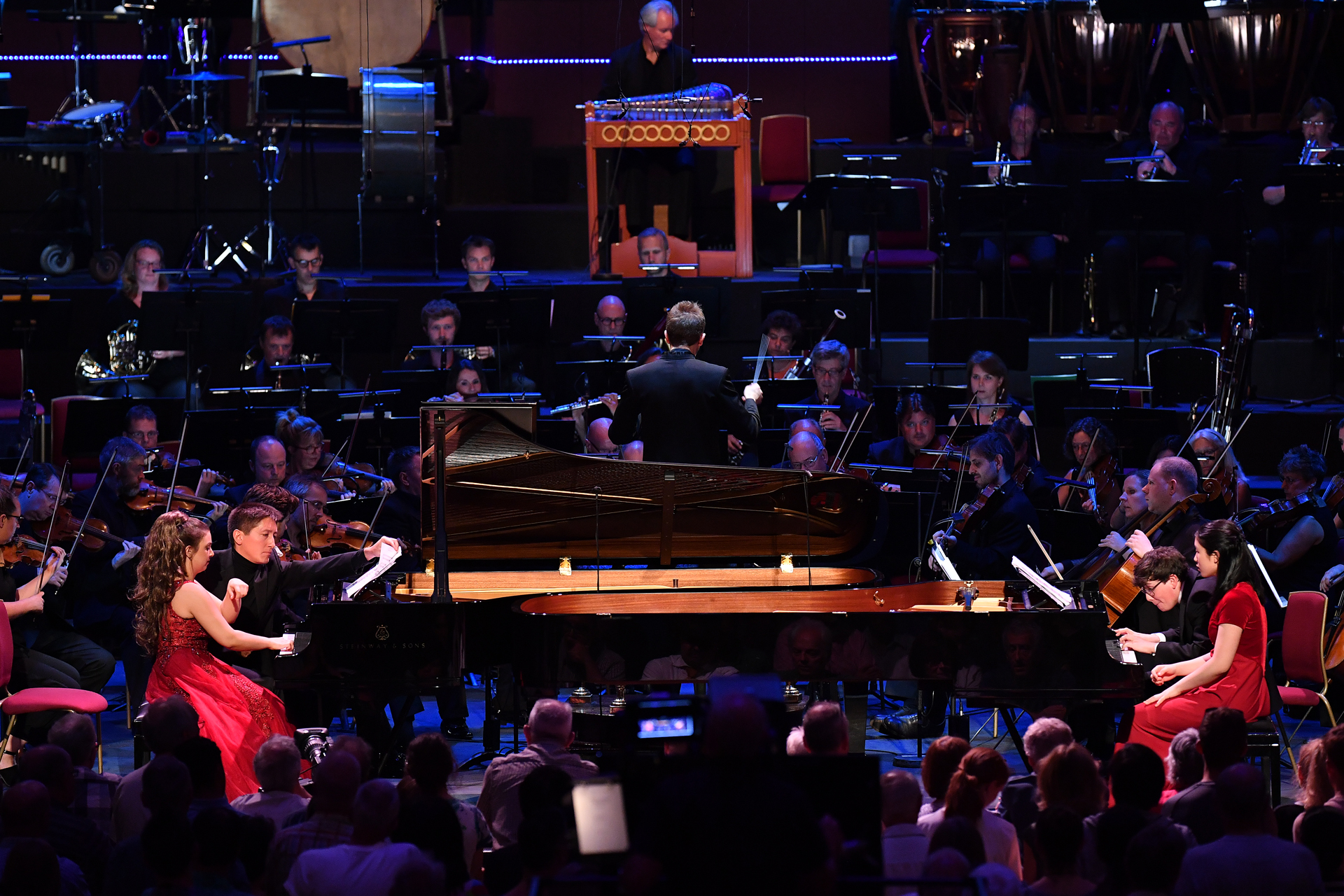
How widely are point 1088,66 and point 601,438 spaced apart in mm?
4849

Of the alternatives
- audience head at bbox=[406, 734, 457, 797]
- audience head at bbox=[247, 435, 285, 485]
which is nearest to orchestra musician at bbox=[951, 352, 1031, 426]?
audience head at bbox=[247, 435, 285, 485]

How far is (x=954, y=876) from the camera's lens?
3.53 metres

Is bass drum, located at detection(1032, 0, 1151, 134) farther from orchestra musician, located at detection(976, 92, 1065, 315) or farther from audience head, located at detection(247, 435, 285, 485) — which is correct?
audience head, located at detection(247, 435, 285, 485)

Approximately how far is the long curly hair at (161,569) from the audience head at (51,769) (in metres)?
1.88

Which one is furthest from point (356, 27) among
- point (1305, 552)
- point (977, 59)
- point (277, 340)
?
point (1305, 552)

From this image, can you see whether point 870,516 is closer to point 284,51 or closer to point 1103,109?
point 1103,109

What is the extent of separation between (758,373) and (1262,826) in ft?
19.6

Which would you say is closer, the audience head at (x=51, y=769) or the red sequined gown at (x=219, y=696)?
the audience head at (x=51, y=769)

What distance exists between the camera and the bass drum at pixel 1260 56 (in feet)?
36.2

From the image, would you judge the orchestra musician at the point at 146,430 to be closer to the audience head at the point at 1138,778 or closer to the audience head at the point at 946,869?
the audience head at the point at 1138,778

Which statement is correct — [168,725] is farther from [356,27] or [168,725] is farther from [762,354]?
[356,27]

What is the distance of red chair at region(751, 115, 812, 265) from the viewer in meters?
11.7

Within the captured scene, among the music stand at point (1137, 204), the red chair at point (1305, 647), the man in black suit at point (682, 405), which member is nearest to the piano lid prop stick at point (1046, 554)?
the red chair at point (1305, 647)

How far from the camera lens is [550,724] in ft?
16.4
